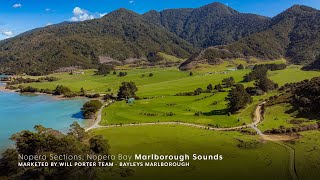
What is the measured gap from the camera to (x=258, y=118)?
90312mm

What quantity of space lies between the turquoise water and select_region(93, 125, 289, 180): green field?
1990 centimetres

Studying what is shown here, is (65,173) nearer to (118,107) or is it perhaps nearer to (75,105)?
(118,107)

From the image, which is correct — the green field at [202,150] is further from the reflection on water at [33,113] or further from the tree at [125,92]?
the tree at [125,92]

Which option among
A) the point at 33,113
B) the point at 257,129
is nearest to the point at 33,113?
the point at 33,113

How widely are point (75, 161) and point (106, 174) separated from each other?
5064mm

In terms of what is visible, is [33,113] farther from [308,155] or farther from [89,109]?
[308,155]

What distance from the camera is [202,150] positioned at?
6688 cm

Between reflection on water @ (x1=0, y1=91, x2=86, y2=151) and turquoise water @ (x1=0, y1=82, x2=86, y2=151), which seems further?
reflection on water @ (x1=0, y1=91, x2=86, y2=151)

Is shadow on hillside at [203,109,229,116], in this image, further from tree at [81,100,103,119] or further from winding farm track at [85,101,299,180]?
tree at [81,100,103,119]

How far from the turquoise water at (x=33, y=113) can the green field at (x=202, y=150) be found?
1990 centimetres

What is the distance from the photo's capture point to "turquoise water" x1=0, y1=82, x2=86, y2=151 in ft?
308

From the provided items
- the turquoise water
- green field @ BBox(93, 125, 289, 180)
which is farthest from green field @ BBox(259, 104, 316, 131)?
the turquoise water

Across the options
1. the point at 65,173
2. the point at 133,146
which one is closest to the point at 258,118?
the point at 133,146

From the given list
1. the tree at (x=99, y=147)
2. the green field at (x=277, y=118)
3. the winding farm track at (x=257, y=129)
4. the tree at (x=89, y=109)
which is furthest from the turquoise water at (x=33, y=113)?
the green field at (x=277, y=118)
